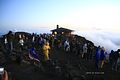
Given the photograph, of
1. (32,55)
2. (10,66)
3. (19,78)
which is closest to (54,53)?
(32,55)

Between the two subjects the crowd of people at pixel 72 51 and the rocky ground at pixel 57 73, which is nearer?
the rocky ground at pixel 57 73

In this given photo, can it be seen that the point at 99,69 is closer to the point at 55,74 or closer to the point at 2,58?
the point at 55,74

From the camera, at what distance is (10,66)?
66.3ft

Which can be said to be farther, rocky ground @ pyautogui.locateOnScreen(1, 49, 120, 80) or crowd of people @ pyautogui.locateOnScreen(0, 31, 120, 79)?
crowd of people @ pyautogui.locateOnScreen(0, 31, 120, 79)

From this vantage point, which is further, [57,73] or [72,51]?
[72,51]

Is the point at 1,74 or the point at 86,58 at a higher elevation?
the point at 1,74

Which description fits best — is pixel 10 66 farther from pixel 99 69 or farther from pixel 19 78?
pixel 99 69

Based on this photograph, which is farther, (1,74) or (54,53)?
(54,53)

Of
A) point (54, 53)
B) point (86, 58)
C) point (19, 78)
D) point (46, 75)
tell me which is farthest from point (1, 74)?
point (54, 53)

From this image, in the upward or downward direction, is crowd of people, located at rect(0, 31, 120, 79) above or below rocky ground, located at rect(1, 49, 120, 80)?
above

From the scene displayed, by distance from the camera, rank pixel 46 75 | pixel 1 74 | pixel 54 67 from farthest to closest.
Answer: pixel 54 67, pixel 46 75, pixel 1 74

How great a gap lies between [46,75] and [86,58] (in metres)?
8.28

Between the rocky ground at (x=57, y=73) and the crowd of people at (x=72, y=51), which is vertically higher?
the crowd of people at (x=72, y=51)

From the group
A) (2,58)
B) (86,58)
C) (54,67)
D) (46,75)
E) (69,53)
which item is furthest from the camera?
(69,53)
